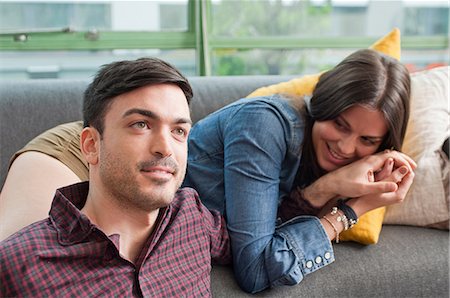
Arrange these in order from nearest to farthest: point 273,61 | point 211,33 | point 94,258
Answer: point 94,258 → point 211,33 → point 273,61

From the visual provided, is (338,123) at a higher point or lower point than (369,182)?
higher

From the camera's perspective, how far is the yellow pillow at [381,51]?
175 cm

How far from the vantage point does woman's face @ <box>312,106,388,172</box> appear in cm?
157

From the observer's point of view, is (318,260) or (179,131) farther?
(318,260)

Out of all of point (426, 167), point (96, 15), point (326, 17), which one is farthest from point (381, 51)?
point (96, 15)

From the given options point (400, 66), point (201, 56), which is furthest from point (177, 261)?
point (201, 56)

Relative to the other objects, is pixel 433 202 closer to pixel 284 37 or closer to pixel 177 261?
pixel 177 261

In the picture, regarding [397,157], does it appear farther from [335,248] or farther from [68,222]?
[68,222]

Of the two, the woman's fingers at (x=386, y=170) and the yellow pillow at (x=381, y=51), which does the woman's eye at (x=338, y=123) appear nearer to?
the woman's fingers at (x=386, y=170)

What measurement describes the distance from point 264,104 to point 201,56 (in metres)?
1.44

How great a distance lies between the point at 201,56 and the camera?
2.97 m

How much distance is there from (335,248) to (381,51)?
2.41ft

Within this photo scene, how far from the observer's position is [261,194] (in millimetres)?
1528

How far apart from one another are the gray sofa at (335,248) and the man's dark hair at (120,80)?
561 mm
